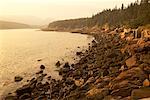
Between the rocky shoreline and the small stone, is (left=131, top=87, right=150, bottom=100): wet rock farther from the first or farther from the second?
the small stone

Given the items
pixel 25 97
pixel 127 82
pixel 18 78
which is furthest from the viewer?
pixel 18 78

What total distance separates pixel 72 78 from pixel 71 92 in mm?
6955

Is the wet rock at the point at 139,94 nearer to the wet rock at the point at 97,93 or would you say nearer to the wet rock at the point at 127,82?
the wet rock at the point at 127,82

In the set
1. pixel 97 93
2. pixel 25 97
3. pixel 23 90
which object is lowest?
pixel 25 97

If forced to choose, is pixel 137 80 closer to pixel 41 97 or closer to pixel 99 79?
pixel 99 79

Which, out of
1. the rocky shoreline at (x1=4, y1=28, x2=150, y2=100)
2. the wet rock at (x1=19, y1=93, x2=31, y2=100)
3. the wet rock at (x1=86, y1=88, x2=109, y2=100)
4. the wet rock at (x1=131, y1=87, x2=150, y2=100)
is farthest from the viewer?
the wet rock at (x1=19, y1=93, x2=31, y2=100)

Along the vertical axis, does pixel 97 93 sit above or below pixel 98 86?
below

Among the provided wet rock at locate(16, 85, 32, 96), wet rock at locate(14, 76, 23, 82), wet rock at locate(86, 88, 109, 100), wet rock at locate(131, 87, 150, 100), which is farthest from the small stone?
wet rock at locate(14, 76, 23, 82)

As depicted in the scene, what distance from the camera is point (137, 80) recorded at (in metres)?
22.8

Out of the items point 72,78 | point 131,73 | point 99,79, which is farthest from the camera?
point 72,78

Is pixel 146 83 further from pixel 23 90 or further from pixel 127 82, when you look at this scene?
pixel 23 90

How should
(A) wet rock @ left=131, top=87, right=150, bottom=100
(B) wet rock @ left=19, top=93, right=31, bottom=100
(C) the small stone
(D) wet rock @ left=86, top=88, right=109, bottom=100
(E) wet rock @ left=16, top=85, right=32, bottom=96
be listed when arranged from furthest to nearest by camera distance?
(E) wet rock @ left=16, top=85, right=32, bottom=96, (B) wet rock @ left=19, top=93, right=31, bottom=100, (D) wet rock @ left=86, top=88, right=109, bottom=100, (C) the small stone, (A) wet rock @ left=131, top=87, right=150, bottom=100

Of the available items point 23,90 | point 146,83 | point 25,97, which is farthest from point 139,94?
point 23,90

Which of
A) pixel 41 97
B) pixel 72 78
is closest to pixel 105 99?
pixel 41 97
